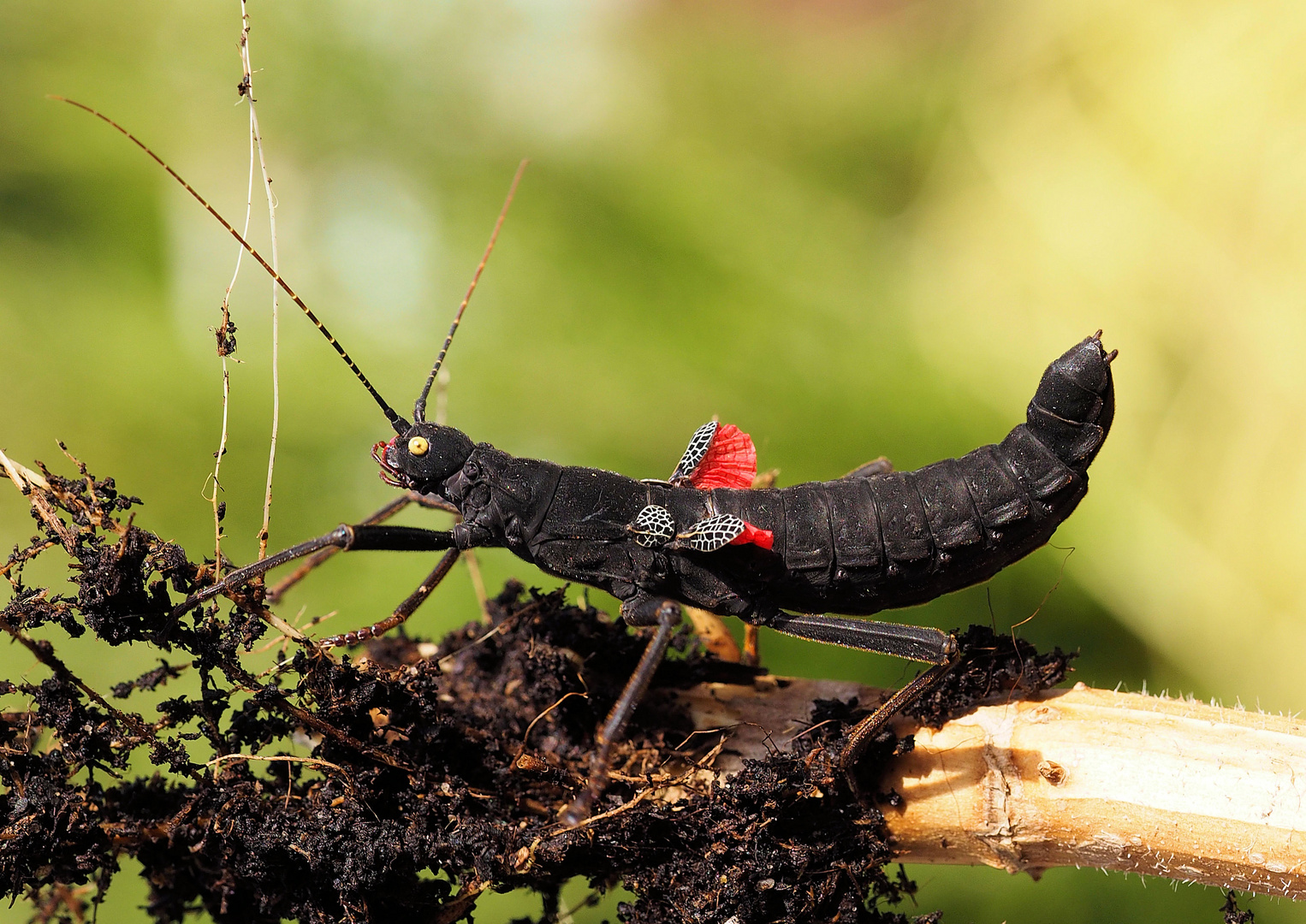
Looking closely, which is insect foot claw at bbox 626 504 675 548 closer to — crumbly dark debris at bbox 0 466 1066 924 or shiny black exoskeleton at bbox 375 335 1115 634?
shiny black exoskeleton at bbox 375 335 1115 634

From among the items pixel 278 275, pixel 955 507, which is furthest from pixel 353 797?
pixel 955 507

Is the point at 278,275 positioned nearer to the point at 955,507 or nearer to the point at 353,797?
the point at 353,797

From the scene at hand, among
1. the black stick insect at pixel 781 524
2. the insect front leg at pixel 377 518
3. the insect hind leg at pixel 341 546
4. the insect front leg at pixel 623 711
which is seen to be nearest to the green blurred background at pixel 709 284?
the insect front leg at pixel 377 518

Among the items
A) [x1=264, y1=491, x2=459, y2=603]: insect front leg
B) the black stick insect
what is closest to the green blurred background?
[x1=264, y1=491, x2=459, y2=603]: insect front leg

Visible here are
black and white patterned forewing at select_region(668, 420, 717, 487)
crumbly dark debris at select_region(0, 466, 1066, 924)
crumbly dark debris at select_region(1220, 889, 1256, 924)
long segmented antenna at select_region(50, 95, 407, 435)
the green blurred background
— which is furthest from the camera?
the green blurred background

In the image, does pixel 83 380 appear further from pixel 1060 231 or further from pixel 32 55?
pixel 1060 231

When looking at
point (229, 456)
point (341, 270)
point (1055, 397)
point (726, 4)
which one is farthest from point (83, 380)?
point (726, 4)

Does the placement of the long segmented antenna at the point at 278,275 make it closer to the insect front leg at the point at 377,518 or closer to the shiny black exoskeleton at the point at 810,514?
the shiny black exoskeleton at the point at 810,514
